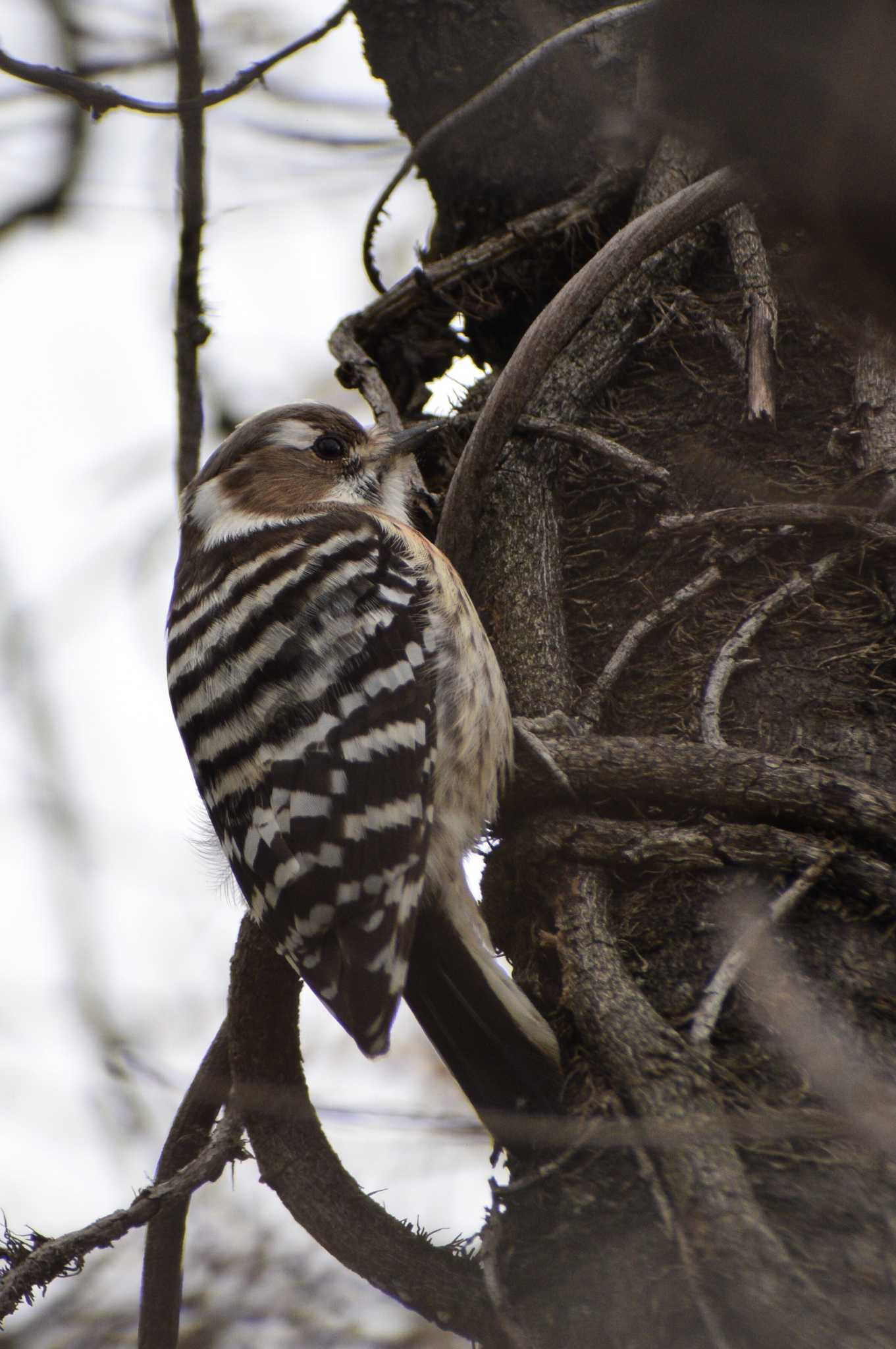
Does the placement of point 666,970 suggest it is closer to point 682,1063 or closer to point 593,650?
point 682,1063

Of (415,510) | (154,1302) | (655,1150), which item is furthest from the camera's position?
(415,510)

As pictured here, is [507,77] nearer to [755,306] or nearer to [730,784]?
[755,306]

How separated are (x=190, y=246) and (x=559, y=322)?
1.08m

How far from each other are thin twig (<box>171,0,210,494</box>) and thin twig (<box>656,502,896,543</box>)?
1382mm

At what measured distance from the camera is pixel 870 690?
2.18 m

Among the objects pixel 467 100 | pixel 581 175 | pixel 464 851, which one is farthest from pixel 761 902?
pixel 467 100

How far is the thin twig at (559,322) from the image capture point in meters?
2.54

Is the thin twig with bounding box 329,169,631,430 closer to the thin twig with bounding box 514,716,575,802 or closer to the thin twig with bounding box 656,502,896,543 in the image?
the thin twig with bounding box 656,502,896,543

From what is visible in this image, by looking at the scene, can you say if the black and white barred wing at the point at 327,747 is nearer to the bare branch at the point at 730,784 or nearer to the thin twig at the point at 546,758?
the thin twig at the point at 546,758

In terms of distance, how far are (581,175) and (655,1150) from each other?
2449 millimetres

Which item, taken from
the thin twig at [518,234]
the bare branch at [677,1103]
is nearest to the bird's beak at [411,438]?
the thin twig at [518,234]

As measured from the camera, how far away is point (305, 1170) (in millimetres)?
2219

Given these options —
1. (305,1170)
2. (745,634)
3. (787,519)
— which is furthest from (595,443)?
(305,1170)

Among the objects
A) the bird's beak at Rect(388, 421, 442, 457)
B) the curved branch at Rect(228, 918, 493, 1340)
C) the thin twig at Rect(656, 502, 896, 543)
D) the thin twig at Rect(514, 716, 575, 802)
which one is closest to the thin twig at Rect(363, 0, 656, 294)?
the bird's beak at Rect(388, 421, 442, 457)
